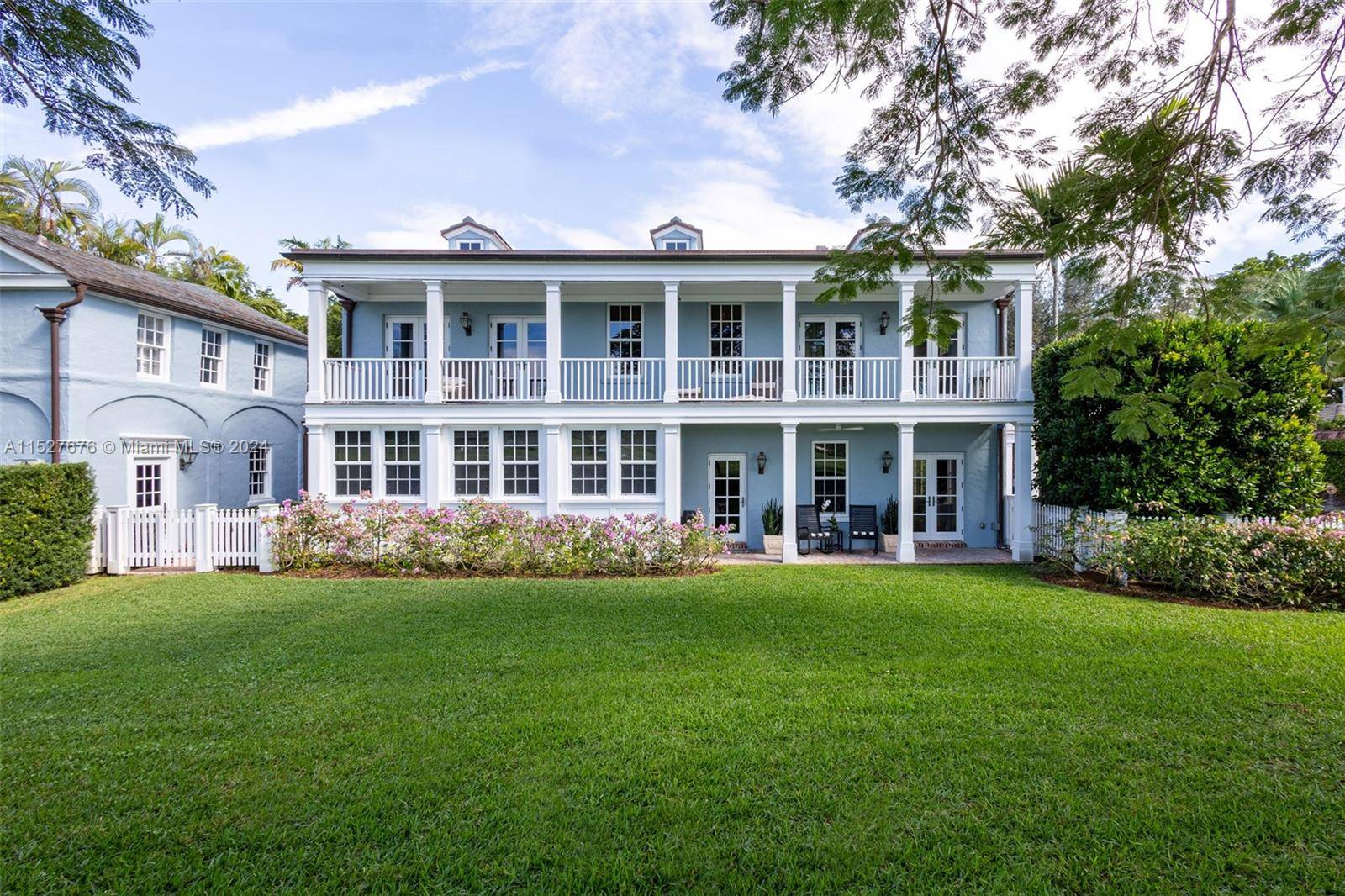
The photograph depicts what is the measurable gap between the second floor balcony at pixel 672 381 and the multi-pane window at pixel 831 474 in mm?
1722

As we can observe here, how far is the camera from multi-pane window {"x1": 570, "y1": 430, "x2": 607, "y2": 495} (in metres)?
12.2

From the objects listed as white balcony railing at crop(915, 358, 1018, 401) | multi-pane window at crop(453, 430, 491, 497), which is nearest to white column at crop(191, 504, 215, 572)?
multi-pane window at crop(453, 430, 491, 497)

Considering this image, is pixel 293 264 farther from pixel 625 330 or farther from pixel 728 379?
pixel 728 379

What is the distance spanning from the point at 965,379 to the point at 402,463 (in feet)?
40.3

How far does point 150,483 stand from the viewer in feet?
40.5

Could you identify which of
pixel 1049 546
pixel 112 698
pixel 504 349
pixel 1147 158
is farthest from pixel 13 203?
pixel 1049 546

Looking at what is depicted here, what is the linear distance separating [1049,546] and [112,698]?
13.1 meters

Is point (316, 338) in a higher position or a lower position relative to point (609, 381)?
higher

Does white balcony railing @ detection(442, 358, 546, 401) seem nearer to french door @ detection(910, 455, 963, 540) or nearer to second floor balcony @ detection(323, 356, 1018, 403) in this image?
second floor balcony @ detection(323, 356, 1018, 403)

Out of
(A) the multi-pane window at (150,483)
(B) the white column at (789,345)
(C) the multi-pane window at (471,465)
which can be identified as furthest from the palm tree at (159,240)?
(B) the white column at (789,345)

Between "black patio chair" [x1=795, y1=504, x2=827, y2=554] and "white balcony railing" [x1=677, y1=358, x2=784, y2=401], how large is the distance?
2.67 m

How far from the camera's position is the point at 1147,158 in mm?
4195

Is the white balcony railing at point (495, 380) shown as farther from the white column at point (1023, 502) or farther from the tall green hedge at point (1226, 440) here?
the tall green hedge at point (1226, 440)

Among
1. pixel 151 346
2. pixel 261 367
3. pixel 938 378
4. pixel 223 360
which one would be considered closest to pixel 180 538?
pixel 151 346
